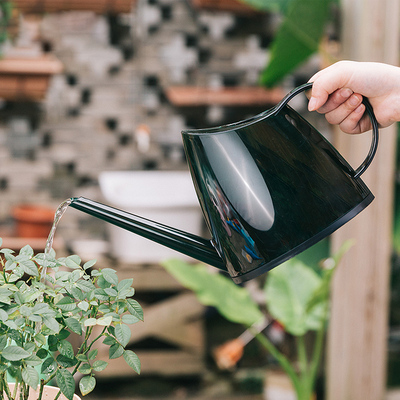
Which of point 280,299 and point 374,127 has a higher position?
point 374,127

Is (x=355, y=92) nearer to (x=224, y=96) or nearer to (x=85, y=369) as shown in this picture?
(x=85, y=369)

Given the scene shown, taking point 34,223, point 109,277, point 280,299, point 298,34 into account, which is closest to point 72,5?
point 34,223

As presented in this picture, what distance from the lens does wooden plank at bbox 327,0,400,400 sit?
1694 millimetres

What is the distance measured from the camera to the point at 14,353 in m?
0.37

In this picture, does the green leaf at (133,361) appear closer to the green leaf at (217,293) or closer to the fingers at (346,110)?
the fingers at (346,110)

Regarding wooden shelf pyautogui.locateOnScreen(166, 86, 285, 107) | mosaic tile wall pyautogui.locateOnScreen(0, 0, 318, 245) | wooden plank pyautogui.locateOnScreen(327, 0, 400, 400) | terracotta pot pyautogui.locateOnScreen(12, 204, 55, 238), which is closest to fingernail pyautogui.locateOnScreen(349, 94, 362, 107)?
wooden plank pyautogui.locateOnScreen(327, 0, 400, 400)

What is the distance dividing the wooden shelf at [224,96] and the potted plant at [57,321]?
2272 millimetres

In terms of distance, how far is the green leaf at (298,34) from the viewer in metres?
1.76

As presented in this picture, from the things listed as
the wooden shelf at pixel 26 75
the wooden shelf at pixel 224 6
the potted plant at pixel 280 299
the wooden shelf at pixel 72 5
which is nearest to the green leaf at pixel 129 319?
the potted plant at pixel 280 299

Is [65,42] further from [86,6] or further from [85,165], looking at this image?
[85,165]

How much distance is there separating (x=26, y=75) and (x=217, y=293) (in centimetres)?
153

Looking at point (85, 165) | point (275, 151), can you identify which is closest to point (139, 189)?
point (85, 165)

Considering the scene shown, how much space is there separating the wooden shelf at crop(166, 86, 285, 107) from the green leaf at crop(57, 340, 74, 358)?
2.31 meters

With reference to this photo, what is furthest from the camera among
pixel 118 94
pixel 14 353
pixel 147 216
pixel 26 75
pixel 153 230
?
pixel 118 94
